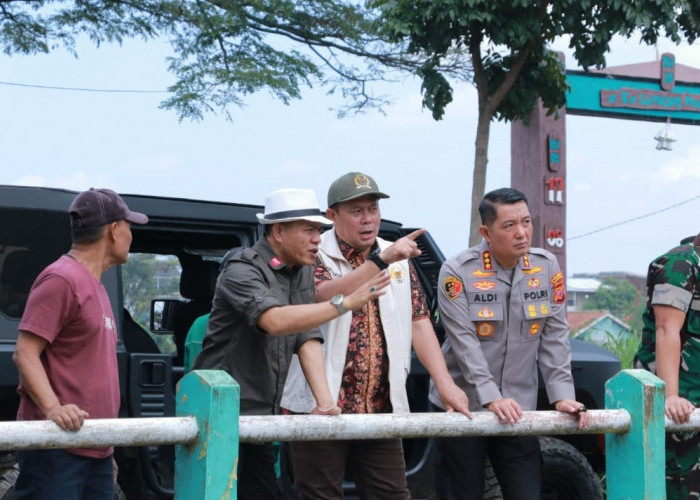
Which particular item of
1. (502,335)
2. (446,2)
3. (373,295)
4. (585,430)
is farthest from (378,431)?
(446,2)

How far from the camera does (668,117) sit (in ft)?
47.8

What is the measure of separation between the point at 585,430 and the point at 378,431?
77cm

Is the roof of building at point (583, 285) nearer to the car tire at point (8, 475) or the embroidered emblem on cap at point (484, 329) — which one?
the embroidered emblem on cap at point (484, 329)

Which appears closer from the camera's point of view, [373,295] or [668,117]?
[373,295]

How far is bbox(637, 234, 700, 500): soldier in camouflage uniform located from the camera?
3869 millimetres

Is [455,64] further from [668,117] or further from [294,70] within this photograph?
[668,117]

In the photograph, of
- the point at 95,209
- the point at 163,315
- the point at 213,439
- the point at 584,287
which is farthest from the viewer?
the point at 584,287

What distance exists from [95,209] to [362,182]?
37.4 inches

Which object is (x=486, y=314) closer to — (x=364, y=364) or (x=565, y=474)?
(x=364, y=364)

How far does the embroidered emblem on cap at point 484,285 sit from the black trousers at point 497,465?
0.55 meters

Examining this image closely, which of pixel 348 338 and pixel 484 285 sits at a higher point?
pixel 484 285

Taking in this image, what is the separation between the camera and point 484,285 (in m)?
4.02

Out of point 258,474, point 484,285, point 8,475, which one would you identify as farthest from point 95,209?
point 484,285

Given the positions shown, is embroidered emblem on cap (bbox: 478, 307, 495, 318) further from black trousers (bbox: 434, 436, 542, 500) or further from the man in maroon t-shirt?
the man in maroon t-shirt
